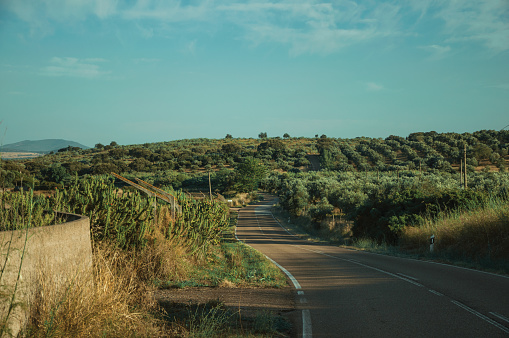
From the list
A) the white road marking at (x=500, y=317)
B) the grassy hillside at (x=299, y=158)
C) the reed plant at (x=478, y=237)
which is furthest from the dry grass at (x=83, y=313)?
the grassy hillside at (x=299, y=158)

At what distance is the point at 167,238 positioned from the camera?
11312 mm

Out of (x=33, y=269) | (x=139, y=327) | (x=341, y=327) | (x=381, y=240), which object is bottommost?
(x=381, y=240)

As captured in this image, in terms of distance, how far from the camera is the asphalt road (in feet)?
20.4

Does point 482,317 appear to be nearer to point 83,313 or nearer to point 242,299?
point 242,299

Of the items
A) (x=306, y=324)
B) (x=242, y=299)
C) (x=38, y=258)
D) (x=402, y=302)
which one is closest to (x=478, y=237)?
(x=402, y=302)

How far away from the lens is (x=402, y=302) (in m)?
7.98

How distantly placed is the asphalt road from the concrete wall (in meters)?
3.59

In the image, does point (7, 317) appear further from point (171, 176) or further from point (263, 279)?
point (171, 176)

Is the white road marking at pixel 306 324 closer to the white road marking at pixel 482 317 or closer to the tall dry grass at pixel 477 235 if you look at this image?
the white road marking at pixel 482 317

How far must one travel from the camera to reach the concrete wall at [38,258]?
4.34m

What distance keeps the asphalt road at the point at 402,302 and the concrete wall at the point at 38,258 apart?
359 cm

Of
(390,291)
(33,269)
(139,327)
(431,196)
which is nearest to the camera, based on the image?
(33,269)

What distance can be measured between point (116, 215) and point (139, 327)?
5.02 metres

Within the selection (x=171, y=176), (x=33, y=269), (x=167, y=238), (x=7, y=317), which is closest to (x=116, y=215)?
(x=167, y=238)
